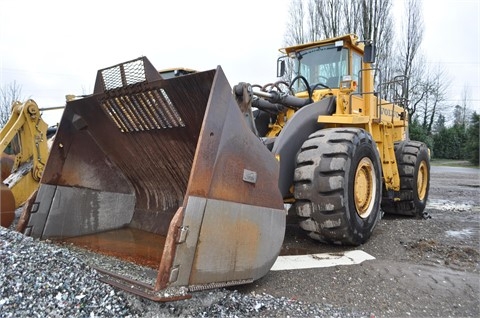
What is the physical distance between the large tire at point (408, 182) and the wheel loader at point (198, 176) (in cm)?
136

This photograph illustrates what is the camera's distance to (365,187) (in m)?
4.48

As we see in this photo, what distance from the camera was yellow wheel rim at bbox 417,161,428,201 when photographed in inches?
274

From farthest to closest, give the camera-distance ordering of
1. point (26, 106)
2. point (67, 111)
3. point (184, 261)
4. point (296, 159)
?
point (26, 106)
point (296, 159)
point (67, 111)
point (184, 261)

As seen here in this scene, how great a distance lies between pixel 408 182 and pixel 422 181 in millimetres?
935

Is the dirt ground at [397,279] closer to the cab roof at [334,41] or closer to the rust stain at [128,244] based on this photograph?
the rust stain at [128,244]

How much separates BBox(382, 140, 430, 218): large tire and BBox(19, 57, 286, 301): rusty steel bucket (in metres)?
3.89

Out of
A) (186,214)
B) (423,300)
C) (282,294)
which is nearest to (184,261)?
(186,214)

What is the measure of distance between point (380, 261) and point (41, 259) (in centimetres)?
288

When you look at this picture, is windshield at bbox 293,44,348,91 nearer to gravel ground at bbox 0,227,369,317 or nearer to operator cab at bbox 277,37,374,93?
operator cab at bbox 277,37,374,93

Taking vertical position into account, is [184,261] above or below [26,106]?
below

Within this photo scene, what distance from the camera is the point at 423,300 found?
119 inches

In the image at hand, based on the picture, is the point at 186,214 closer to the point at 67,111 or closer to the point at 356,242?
the point at 67,111

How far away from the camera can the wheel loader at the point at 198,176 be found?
250cm

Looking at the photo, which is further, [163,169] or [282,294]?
[163,169]
